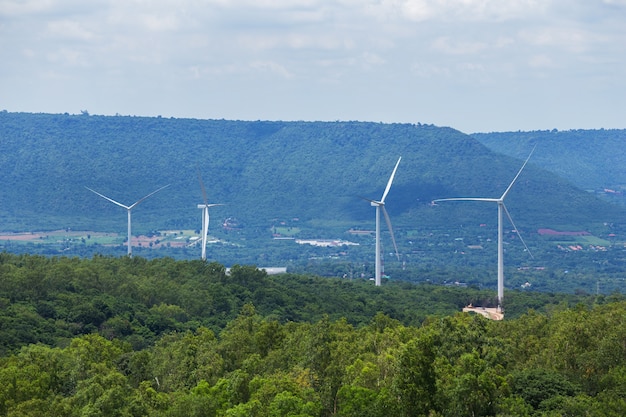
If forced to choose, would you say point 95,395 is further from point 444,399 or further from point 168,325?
point 168,325

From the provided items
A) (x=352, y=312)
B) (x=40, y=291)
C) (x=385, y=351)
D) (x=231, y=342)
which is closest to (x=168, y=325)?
(x=40, y=291)

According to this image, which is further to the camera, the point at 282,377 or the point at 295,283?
the point at 295,283

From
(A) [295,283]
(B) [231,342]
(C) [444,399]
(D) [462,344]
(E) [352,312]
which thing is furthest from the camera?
(A) [295,283]

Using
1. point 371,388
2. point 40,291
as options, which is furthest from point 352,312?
point 371,388

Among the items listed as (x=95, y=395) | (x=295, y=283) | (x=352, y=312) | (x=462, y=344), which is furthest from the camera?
(x=295, y=283)

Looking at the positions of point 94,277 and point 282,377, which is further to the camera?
point 94,277

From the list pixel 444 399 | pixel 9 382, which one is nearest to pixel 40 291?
pixel 9 382

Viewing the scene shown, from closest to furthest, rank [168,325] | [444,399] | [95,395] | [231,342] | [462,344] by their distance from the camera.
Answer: [444,399], [95,395], [462,344], [231,342], [168,325]

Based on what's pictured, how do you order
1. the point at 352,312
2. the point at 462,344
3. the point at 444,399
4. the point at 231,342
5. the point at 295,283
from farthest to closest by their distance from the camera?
1. the point at 295,283
2. the point at 352,312
3. the point at 231,342
4. the point at 462,344
5. the point at 444,399

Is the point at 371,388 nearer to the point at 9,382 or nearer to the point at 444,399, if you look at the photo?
the point at 444,399
